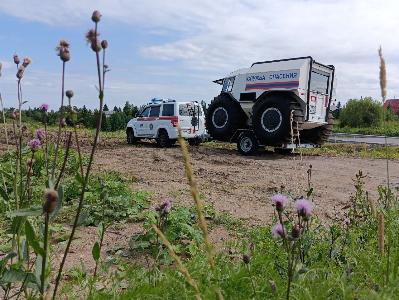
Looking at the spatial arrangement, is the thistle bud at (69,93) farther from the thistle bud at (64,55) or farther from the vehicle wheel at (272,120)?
the vehicle wheel at (272,120)

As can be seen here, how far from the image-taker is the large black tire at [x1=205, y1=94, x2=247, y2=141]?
14.2m

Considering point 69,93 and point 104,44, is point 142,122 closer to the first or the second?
point 69,93

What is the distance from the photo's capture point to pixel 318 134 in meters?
14.8

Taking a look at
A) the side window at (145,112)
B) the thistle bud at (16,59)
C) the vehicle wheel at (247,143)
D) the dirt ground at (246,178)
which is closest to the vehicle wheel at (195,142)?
the side window at (145,112)

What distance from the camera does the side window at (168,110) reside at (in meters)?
15.5

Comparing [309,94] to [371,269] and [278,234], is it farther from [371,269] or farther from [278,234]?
[278,234]

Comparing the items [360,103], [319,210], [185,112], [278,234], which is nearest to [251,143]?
[185,112]

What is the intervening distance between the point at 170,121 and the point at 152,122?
1022 millimetres

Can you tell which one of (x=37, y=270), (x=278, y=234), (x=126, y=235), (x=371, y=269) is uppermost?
(x=278, y=234)

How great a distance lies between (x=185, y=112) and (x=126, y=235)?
1147cm

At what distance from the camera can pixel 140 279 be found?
243cm

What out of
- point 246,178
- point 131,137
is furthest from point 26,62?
point 131,137

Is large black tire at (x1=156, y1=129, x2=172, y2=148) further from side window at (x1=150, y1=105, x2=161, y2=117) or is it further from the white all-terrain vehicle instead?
the white all-terrain vehicle

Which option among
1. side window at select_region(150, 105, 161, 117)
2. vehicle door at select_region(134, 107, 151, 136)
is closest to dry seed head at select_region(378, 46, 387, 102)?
side window at select_region(150, 105, 161, 117)
